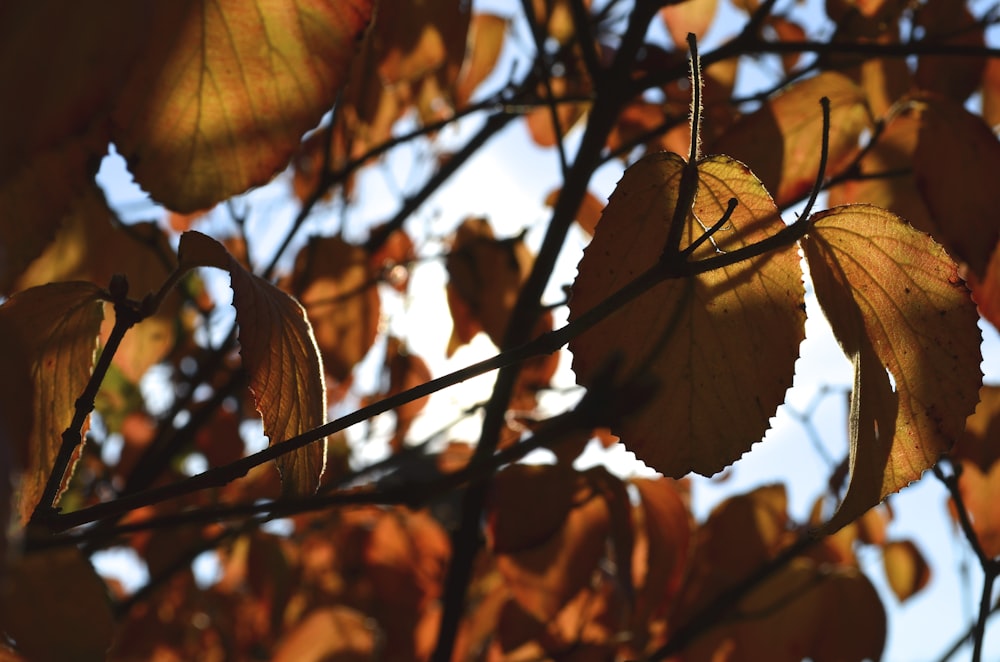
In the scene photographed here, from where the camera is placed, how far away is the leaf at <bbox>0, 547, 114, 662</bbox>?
46cm

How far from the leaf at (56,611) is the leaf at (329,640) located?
959 millimetres

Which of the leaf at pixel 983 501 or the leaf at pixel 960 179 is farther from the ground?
the leaf at pixel 960 179

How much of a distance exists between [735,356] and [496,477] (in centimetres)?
50

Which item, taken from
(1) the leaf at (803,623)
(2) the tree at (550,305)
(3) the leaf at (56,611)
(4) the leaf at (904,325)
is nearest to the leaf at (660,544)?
(2) the tree at (550,305)

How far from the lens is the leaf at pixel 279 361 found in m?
0.49

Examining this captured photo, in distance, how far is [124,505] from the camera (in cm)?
45

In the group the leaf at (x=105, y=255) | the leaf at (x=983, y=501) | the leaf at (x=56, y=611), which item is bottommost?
the leaf at (x=983, y=501)

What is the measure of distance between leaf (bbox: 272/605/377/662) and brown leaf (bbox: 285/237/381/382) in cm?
47

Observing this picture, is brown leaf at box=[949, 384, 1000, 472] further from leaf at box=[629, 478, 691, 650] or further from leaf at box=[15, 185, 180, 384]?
leaf at box=[15, 185, 180, 384]

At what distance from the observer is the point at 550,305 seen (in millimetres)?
1022

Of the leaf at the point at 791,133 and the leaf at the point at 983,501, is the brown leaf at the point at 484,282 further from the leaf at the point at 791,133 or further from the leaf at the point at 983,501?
the leaf at the point at 983,501

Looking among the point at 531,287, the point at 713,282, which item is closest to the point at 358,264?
the point at 531,287

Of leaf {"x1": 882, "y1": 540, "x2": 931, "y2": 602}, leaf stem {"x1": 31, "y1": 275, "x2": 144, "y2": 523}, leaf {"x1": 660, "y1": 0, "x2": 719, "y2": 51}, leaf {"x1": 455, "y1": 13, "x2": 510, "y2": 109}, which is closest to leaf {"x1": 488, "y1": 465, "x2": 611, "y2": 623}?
leaf stem {"x1": 31, "y1": 275, "x2": 144, "y2": 523}

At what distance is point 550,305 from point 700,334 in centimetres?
47
